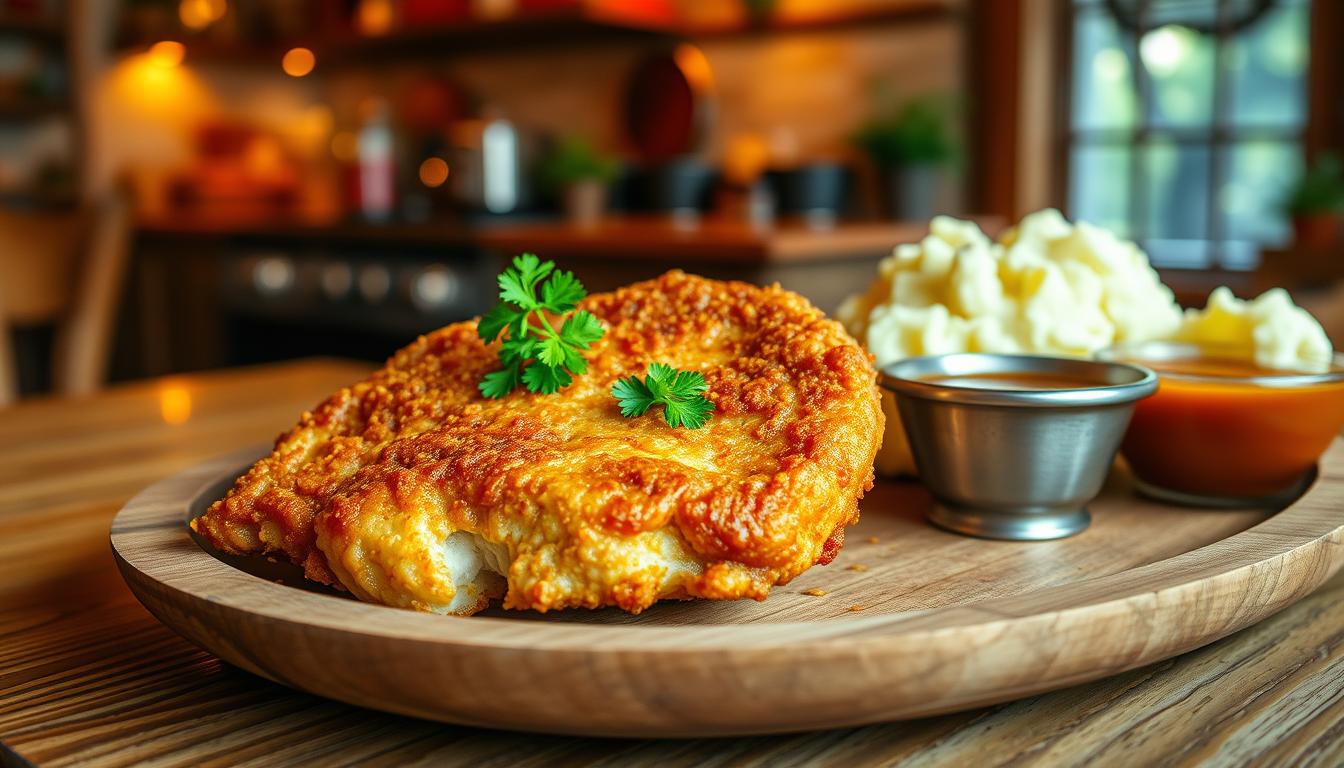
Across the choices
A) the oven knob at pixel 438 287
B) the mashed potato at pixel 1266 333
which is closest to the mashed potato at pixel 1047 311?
the mashed potato at pixel 1266 333

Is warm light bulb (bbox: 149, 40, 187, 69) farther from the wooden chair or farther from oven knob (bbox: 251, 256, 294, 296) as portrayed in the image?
the wooden chair

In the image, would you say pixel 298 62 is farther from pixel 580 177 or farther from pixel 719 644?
pixel 719 644

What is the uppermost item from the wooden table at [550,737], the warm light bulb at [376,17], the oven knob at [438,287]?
the warm light bulb at [376,17]

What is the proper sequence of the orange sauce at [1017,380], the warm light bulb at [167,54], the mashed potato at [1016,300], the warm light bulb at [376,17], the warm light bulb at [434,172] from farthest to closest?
the warm light bulb at [167,54]
the warm light bulb at [376,17]
the warm light bulb at [434,172]
the mashed potato at [1016,300]
the orange sauce at [1017,380]

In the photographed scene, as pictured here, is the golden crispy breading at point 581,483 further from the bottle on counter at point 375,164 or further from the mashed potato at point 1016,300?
the bottle on counter at point 375,164

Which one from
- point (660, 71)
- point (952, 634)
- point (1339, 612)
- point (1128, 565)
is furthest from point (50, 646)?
point (660, 71)

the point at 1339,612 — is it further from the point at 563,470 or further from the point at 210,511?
the point at 210,511

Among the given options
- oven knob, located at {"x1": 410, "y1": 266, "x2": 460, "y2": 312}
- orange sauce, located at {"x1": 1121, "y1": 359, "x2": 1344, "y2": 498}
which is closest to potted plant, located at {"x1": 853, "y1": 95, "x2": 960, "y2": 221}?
oven knob, located at {"x1": 410, "y1": 266, "x2": 460, "y2": 312}

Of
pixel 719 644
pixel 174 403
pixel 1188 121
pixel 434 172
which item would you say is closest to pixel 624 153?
pixel 434 172
